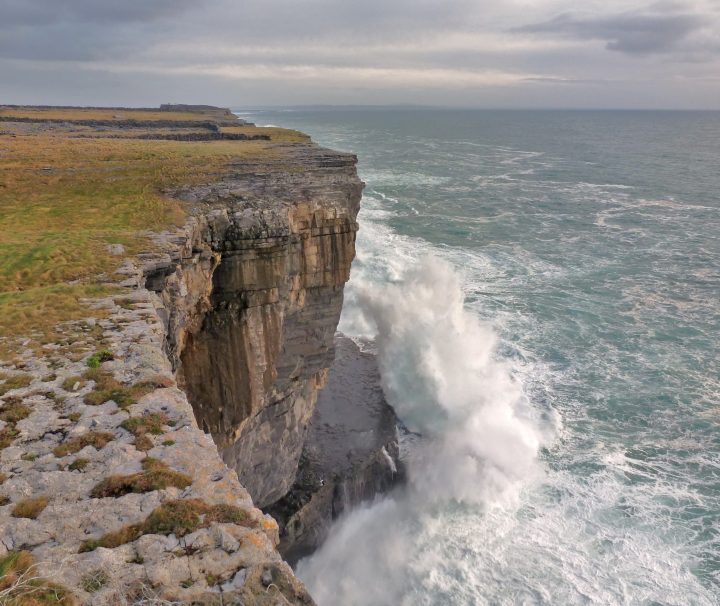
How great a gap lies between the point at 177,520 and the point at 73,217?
14320mm

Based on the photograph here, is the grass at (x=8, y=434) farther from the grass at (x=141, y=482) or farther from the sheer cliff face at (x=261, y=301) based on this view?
the sheer cliff face at (x=261, y=301)

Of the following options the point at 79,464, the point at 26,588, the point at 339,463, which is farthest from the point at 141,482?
the point at 339,463

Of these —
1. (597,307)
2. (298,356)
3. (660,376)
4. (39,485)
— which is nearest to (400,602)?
(298,356)

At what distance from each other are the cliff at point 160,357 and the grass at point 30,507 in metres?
0.02

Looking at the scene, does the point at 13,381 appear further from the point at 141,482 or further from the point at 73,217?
the point at 73,217

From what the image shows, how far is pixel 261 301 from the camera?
56.0ft

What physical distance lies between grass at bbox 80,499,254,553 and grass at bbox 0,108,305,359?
16.5 ft

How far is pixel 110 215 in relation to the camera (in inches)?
664

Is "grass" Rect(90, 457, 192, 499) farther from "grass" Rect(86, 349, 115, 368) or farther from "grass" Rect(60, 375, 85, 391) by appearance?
"grass" Rect(86, 349, 115, 368)

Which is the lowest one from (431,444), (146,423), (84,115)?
(431,444)

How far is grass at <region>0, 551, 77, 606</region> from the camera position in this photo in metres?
4.51

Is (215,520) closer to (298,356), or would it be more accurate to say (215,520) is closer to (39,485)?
(39,485)

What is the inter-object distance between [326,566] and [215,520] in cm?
1753

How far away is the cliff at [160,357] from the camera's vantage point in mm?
5152
